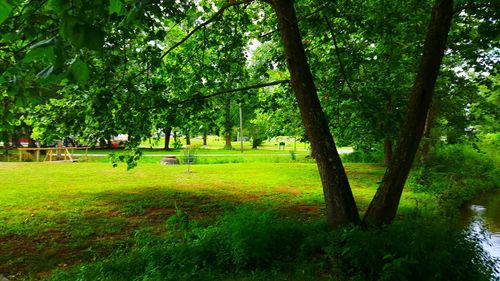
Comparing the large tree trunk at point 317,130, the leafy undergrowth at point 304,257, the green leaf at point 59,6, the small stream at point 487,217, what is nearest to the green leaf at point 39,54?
the green leaf at point 59,6

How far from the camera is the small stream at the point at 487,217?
827 cm

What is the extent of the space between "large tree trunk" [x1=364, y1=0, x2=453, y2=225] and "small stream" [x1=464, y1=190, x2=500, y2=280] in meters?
3.38

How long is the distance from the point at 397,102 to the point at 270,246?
4.47 m

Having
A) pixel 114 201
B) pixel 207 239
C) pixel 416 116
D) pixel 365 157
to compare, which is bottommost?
pixel 114 201

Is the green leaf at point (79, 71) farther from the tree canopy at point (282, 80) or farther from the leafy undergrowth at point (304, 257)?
the leafy undergrowth at point (304, 257)

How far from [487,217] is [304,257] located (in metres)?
8.04

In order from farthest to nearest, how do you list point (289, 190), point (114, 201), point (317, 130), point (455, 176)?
point (455, 176)
point (289, 190)
point (114, 201)
point (317, 130)

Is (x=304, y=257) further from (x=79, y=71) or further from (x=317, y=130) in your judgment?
(x=79, y=71)

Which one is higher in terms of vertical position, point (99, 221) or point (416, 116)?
point (416, 116)

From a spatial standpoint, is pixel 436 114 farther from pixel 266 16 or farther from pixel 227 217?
pixel 227 217

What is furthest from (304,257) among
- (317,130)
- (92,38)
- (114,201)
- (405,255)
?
(114,201)

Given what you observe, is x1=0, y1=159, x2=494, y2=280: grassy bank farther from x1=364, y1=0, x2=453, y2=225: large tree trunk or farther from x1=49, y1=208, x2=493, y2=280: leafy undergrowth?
x1=364, y1=0, x2=453, y2=225: large tree trunk

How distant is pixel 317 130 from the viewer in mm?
6148

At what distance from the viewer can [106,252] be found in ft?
21.8
